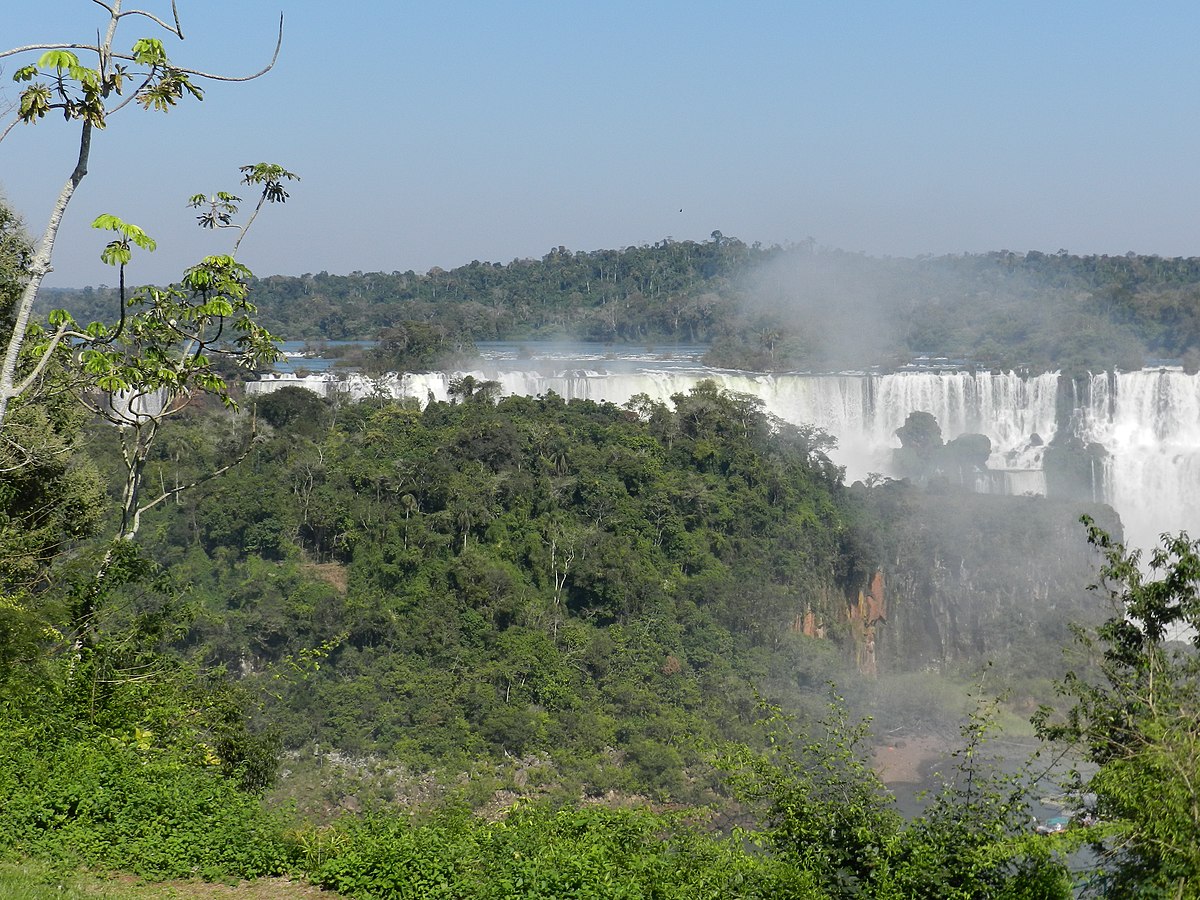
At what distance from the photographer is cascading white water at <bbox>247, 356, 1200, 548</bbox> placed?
4028 centimetres

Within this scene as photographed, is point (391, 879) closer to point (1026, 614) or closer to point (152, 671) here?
point (152, 671)

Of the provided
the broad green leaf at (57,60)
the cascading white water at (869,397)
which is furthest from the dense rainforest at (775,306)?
the broad green leaf at (57,60)

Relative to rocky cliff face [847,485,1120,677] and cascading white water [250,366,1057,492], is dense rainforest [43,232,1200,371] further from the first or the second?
rocky cliff face [847,485,1120,677]

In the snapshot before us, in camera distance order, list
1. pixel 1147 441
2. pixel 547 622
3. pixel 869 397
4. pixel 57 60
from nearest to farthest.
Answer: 1. pixel 57 60
2. pixel 547 622
3. pixel 869 397
4. pixel 1147 441

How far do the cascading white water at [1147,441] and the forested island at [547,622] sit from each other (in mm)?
1845

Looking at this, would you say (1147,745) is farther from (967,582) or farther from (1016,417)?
(1016,417)

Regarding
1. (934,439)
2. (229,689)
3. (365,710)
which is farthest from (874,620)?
(229,689)

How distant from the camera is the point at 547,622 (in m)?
24.8

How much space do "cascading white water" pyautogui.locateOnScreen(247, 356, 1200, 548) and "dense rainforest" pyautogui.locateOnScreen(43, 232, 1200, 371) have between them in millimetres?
1881

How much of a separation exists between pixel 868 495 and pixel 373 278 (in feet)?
146

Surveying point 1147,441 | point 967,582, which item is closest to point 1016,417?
point 1147,441

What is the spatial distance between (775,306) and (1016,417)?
2075cm

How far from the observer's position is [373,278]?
72.1m

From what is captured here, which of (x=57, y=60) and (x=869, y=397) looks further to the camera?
(x=869, y=397)
